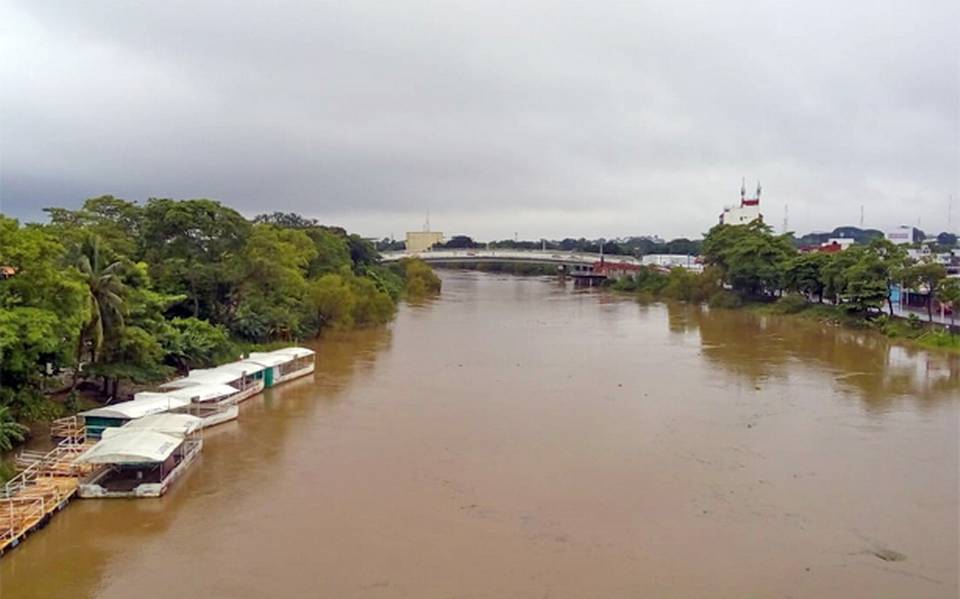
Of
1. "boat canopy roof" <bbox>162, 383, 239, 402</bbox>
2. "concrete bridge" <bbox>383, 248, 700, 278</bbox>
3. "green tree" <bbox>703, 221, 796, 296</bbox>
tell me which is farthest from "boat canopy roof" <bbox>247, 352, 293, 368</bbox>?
"concrete bridge" <bbox>383, 248, 700, 278</bbox>

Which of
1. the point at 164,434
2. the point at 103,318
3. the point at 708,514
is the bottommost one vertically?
the point at 708,514

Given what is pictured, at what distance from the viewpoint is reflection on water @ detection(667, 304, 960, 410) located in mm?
21891

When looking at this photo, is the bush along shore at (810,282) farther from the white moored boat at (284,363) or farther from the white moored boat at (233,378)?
the white moored boat at (233,378)

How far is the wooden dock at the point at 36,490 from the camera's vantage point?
10336mm

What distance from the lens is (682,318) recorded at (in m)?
42.3

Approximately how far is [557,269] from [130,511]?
7786 centimetres

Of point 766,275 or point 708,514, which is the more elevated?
point 766,275

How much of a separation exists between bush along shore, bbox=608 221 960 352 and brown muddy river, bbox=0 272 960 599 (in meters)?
9.40

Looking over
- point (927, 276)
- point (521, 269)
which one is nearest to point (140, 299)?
point (927, 276)

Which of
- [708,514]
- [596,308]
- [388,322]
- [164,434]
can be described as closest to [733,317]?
[596,308]

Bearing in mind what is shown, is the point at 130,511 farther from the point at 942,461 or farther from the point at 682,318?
the point at 682,318

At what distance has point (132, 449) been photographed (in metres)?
12.0

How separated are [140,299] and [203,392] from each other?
2481 mm

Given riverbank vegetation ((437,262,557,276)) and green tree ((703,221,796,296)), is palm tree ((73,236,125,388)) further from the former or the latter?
riverbank vegetation ((437,262,557,276))
